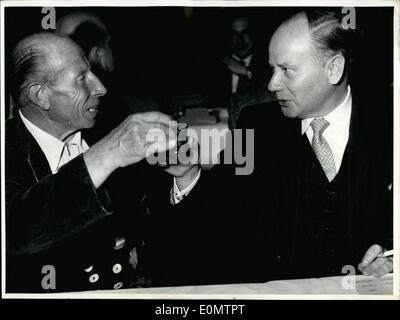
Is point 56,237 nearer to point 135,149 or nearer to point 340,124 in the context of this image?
point 135,149

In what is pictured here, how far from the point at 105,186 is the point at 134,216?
174 millimetres

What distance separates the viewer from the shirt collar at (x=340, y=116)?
2648 mm

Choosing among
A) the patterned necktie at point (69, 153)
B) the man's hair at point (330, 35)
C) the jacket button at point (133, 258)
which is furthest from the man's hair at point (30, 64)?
the man's hair at point (330, 35)

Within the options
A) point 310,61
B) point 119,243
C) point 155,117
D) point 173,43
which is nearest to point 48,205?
point 119,243

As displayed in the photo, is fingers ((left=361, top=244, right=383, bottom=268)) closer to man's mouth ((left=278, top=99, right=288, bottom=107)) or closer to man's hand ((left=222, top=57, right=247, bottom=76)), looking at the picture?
man's mouth ((left=278, top=99, right=288, bottom=107))

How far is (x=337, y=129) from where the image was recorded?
2670mm

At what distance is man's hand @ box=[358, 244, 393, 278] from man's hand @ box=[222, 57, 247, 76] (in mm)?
875

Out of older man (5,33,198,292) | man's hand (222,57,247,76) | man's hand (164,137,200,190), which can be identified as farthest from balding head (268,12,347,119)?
older man (5,33,198,292)

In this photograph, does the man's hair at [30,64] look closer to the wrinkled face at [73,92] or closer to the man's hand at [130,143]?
the wrinkled face at [73,92]

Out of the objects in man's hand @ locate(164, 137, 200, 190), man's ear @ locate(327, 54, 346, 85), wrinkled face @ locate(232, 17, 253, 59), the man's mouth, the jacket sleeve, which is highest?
wrinkled face @ locate(232, 17, 253, 59)

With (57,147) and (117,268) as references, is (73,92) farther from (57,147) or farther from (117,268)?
(117,268)

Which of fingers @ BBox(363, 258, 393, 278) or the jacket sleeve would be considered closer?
the jacket sleeve

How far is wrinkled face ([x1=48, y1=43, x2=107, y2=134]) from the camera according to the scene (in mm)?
2605

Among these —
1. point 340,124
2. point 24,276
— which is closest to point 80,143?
point 24,276
